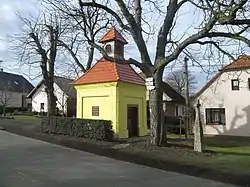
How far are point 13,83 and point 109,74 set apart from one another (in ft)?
171

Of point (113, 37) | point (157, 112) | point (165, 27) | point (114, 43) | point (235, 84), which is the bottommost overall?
point (157, 112)

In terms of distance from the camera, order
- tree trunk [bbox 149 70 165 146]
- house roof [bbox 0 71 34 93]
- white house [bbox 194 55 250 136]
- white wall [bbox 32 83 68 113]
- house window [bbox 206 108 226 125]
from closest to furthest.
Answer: tree trunk [bbox 149 70 165 146] < white house [bbox 194 55 250 136] < house window [bbox 206 108 226 125] < white wall [bbox 32 83 68 113] < house roof [bbox 0 71 34 93]

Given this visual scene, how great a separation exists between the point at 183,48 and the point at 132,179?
8.16 metres

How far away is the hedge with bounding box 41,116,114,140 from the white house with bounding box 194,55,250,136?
12.4m

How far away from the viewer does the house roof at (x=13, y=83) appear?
67.2 m

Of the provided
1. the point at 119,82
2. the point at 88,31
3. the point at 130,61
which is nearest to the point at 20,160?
the point at 130,61

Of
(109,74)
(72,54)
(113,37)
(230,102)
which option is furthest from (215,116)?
(72,54)

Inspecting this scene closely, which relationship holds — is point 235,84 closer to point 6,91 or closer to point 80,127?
point 80,127

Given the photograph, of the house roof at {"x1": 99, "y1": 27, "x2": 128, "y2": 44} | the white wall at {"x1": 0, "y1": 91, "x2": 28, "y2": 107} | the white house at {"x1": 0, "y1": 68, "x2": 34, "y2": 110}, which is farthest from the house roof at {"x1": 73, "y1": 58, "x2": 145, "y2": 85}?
the white wall at {"x1": 0, "y1": 91, "x2": 28, "y2": 107}

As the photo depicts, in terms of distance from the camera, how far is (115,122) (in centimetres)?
2231

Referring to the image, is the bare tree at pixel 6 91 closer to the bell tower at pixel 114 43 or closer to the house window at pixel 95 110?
the bell tower at pixel 114 43

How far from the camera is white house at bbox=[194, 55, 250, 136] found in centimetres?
2794

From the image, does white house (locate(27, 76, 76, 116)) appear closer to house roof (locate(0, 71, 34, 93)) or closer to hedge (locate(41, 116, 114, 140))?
house roof (locate(0, 71, 34, 93))

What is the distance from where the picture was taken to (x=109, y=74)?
2372 centimetres
